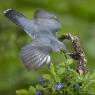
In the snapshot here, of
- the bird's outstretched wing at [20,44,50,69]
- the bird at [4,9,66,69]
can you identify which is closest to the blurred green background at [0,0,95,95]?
the bird at [4,9,66,69]

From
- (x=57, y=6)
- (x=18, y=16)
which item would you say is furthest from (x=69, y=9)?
(x=18, y=16)

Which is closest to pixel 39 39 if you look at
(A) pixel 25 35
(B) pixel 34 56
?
(B) pixel 34 56

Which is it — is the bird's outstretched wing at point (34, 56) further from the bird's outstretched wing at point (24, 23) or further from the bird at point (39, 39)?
the bird's outstretched wing at point (24, 23)

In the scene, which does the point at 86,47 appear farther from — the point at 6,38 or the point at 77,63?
the point at 77,63

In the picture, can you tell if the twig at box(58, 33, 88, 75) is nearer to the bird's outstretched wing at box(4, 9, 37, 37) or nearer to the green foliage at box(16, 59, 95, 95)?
the green foliage at box(16, 59, 95, 95)

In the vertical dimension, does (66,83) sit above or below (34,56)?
below

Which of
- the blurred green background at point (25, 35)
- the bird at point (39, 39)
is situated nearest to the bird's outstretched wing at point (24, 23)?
the bird at point (39, 39)

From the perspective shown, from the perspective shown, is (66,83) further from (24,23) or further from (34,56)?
(24,23)

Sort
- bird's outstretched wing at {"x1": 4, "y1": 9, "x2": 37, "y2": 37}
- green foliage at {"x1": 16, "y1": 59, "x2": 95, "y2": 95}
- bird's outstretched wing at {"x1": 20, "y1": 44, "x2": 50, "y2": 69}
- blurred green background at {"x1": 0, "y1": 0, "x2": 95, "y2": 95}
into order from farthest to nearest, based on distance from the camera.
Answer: blurred green background at {"x1": 0, "y1": 0, "x2": 95, "y2": 95} → bird's outstretched wing at {"x1": 4, "y1": 9, "x2": 37, "y2": 37} → green foliage at {"x1": 16, "y1": 59, "x2": 95, "y2": 95} → bird's outstretched wing at {"x1": 20, "y1": 44, "x2": 50, "y2": 69}
